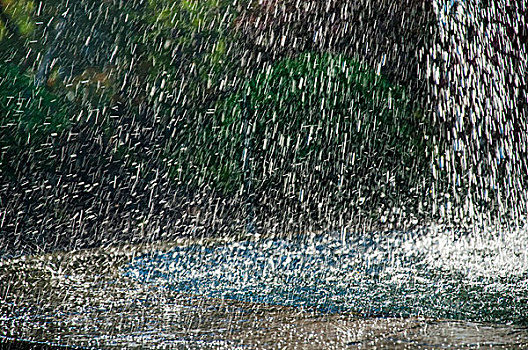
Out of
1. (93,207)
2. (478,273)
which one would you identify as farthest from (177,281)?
(93,207)

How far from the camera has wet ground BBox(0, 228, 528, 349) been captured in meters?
1.59

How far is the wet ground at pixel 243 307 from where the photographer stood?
5.20 ft

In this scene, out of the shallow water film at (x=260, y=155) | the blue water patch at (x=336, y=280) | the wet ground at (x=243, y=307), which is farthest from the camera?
the shallow water film at (x=260, y=155)

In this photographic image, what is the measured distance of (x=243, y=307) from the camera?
6.58ft

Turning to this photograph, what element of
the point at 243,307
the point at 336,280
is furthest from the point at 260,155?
the point at 243,307

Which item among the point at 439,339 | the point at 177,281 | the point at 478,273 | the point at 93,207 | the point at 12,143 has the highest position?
the point at 439,339

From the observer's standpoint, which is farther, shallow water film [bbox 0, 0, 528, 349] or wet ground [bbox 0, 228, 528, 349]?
shallow water film [bbox 0, 0, 528, 349]

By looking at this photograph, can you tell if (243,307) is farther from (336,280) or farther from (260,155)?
(260,155)

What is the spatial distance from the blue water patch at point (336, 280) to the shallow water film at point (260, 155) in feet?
0.06

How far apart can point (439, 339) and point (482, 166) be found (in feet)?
12.7

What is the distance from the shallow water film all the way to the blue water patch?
20mm

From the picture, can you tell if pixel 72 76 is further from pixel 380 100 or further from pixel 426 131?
pixel 426 131

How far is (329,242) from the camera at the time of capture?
4012 mm

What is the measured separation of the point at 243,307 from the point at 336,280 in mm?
690
